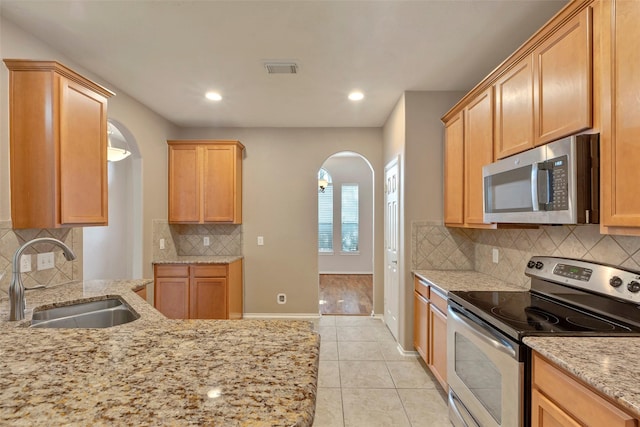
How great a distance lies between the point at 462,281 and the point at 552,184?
1.19 metres

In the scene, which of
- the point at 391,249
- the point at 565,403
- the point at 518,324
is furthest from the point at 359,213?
the point at 565,403

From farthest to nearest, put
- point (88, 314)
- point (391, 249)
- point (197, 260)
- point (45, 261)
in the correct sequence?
point (197, 260), point (391, 249), point (45, 261), point (88, 314)

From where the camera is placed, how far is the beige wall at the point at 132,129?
1911 mm

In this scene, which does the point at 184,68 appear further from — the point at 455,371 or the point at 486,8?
the point at 455,371

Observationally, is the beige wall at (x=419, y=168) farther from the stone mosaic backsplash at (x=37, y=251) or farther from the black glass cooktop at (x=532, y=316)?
the stone mosaic backsplash at (x=37, y=251)

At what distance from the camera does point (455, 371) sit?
6.57ft

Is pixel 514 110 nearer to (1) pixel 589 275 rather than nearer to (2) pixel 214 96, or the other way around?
(1) pixel 589 275

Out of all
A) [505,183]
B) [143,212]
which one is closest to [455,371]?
[505,183]

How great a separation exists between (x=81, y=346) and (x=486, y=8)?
8.36ft

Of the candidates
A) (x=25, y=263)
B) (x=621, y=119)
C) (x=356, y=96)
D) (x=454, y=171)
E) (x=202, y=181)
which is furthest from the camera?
(x=202, y=181)

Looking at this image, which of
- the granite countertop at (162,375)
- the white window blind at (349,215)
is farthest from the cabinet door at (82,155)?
the white window blind at (349,215)

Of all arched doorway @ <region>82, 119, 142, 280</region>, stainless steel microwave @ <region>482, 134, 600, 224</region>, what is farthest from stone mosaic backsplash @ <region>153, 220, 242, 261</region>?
stainless steel microwave @ <region>482, 134, 600, 224</region>

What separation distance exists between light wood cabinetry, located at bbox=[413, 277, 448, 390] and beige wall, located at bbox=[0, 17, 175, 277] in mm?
2876

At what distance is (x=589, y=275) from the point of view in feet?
5.47
